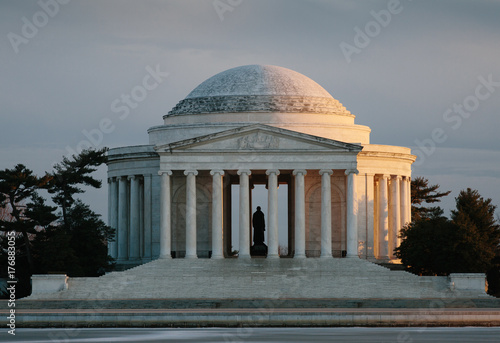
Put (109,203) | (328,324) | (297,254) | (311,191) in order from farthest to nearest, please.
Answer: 1. (109,203)
2. (311,191)
3. (297,254)
4. (328,324)

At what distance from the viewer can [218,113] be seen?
4227 inches

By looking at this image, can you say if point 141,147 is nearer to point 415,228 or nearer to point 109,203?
point 109,203

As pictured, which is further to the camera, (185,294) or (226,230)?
(226,230)

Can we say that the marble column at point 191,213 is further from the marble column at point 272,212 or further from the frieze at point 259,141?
the marble column at point 272,212

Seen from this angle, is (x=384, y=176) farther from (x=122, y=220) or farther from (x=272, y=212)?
(x=122, y=220)

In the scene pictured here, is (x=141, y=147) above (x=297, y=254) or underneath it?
above

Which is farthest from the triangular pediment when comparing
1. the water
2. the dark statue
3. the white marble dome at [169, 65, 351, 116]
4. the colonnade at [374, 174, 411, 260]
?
the water

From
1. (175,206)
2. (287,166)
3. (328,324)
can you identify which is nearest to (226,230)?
(175,206)

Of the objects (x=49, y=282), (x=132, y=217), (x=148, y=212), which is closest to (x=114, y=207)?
(x=132, y=217)

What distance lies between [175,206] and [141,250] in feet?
22.2

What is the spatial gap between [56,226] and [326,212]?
24573 mm

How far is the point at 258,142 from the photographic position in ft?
325

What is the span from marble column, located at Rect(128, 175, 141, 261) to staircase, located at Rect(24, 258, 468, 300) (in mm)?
13384

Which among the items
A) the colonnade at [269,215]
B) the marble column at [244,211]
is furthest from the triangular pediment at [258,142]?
the marble column at [244,211]
